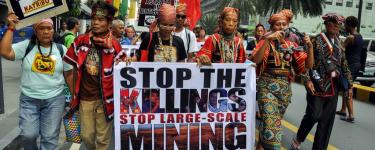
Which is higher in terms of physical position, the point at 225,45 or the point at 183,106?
the point at 225,45

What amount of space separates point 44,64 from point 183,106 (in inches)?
51.3

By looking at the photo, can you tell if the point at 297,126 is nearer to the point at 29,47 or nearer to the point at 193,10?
the point at 193,10

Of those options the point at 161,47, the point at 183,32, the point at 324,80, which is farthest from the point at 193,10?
the point at 161,47

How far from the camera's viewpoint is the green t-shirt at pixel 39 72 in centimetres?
420

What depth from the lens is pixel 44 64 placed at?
4215 millimetres

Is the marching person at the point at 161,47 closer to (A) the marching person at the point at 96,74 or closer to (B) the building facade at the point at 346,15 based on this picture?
(A) the marching person at the point at 96,74

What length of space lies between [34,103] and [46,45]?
54 cm

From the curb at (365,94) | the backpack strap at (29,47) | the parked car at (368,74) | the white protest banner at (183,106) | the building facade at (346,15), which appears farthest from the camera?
the building facade at (346,15)

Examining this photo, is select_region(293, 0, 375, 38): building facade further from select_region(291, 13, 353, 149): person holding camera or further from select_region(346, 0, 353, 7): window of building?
select_region(291, 13, 353, 149): person holding camera

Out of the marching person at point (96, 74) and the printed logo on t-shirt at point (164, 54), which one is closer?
the marching person at point (96, 74)

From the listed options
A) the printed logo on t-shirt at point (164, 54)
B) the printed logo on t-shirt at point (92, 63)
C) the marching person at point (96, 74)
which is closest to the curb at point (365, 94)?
the printed logo on t-shirt at point (164, 54)

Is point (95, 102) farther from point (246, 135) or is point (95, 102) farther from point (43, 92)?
point (246, 135)

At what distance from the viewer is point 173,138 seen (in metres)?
4.06

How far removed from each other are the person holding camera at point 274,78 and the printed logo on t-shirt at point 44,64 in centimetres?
186
